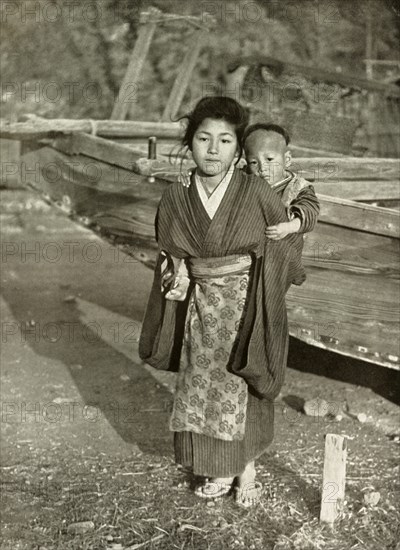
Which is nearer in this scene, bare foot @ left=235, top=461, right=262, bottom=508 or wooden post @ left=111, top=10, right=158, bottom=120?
bare foot @ left=235, top=461, right=262, bottom=508

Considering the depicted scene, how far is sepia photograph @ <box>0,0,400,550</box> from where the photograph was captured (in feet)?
9.31

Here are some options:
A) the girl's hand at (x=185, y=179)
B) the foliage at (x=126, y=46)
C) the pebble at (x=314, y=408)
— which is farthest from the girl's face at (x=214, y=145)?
the foliage at (x=126, y=46)

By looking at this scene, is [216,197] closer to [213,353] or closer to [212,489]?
[213,353]

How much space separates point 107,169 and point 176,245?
7.09ft

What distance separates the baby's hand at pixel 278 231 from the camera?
2695mm

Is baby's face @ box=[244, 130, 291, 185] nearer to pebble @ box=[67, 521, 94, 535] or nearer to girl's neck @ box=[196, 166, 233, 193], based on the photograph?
girl's neck @ box=[196, 166, 233, 193]

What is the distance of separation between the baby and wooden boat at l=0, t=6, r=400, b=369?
1.35ft

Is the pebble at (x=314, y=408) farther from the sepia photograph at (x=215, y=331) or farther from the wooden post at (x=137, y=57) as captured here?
the wooden post at (x=137, y=57)

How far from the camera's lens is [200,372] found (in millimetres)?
2955

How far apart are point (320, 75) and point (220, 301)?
4.15 m

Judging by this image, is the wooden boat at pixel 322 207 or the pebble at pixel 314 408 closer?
the wooden boat at pixel 322 207

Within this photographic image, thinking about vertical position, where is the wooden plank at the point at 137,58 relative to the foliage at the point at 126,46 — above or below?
below

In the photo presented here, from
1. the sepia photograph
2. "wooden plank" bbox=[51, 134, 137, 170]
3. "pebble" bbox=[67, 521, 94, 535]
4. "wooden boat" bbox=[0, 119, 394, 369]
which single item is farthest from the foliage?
"pebble" bbox=[67, 521, 94, 535]

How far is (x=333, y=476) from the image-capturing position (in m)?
2.93
